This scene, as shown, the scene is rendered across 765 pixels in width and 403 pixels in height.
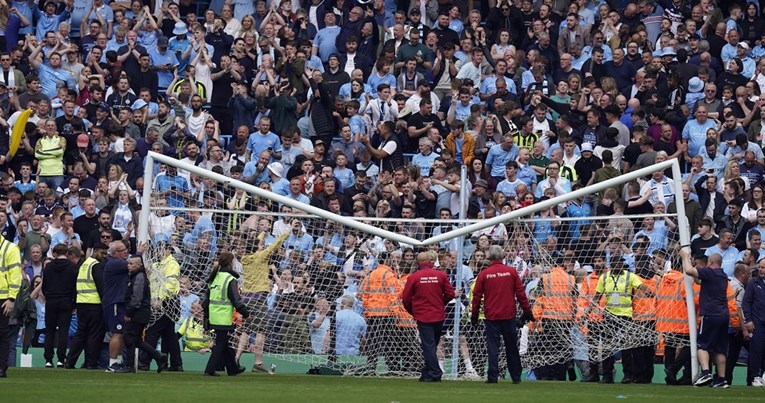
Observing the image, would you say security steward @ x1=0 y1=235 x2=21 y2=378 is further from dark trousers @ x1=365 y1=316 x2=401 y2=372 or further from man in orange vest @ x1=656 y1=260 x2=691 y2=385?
man in orange vest @ x1=656 y1=260 x2=691 y2=385

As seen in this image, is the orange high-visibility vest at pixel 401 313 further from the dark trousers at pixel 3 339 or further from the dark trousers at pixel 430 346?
the dark trousers at pixel 3 339

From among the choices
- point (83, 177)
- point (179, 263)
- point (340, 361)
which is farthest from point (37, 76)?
point (340, 361)

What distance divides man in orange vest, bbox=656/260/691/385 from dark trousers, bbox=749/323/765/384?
847 mm

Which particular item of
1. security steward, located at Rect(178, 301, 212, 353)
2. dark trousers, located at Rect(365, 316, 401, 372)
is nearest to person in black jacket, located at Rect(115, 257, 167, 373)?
security steward, located at Rect(178, 301, 212, 353)

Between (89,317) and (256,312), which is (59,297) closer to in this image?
(89,317)

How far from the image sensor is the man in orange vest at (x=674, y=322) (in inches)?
845

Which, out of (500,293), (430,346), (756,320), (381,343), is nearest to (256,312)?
(381,343)

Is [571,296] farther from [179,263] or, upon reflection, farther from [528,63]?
[528,63]

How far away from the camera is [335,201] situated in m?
26.2

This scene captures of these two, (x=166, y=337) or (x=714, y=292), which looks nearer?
(x=714, y=292)

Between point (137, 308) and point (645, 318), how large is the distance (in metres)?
6.98

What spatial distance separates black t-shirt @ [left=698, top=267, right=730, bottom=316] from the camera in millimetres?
20875

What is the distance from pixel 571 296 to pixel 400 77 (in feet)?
30.4

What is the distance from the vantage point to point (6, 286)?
19.8 meters
